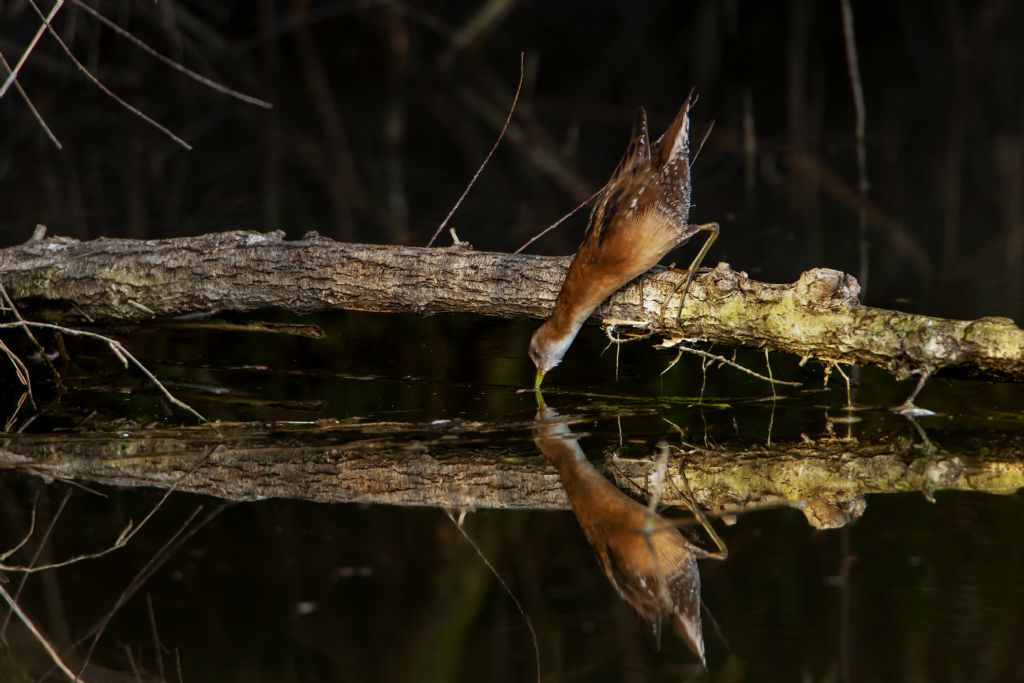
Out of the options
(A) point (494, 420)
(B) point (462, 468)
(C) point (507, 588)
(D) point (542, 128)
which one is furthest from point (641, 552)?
(D) point (542, 128)

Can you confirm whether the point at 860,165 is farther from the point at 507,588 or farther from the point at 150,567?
the point at 150,567

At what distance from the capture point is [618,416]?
372 centimetres

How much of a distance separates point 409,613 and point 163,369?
83.7 inches

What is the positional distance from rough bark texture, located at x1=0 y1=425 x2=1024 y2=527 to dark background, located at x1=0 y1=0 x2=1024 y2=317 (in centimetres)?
155

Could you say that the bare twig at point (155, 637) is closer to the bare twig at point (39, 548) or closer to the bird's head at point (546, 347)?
the bare twig at point (39, 548)

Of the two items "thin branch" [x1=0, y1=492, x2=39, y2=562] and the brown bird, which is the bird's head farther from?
"thin branch" [x1=0, y1=492, x2=39, y2=562]

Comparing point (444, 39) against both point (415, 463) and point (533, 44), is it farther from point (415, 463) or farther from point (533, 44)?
point (415, 463)

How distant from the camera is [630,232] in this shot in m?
3.64

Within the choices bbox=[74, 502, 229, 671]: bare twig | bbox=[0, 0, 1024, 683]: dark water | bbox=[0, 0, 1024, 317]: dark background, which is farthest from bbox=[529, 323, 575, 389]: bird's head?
bbox=[0, 0, 1024, 317]: dark background

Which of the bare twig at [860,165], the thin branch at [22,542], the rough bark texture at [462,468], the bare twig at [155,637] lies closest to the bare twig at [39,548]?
the thin branch at [22,542]

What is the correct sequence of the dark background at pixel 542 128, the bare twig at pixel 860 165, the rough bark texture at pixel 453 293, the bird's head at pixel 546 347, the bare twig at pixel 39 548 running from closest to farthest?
the bare twig at pixel 39 548 < the rough bark texture at pixel 453 293 < the bird's head at pixel 546 347 < the bare twig at pixel 860 165 < the dark background at pixel 542 128

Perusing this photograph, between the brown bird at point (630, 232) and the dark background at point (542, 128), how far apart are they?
157 centimetres

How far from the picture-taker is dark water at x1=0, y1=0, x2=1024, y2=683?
2420mm

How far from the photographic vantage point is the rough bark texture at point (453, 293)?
138 inches
